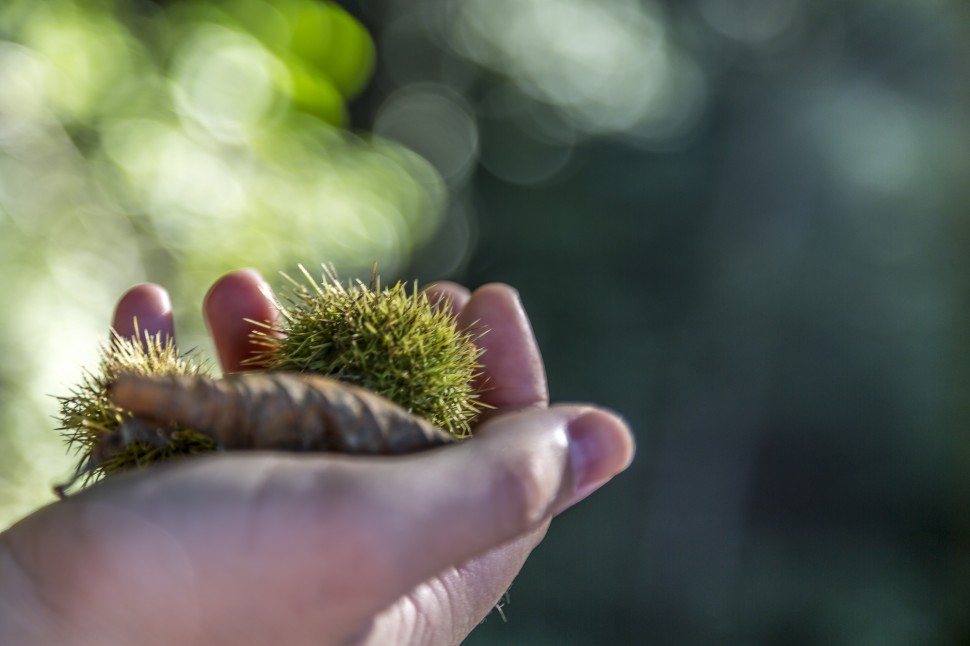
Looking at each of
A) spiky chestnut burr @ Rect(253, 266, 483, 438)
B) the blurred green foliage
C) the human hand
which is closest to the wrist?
the human hand

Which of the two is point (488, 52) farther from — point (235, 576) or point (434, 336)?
point (235, 576)

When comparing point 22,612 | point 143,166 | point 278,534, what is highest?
point 143,166

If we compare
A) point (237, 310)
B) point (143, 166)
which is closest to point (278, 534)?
point (237, 310)

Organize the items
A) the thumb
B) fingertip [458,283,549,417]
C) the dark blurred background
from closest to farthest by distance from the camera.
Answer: the thumb, fingertip [458,283,549,417], the dark blurred background

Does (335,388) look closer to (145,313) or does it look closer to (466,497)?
(466,497)

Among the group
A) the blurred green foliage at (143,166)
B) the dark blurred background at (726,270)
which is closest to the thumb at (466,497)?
the blurred green foliage at (143,166)

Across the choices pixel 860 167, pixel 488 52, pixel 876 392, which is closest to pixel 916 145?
pixel 860 167

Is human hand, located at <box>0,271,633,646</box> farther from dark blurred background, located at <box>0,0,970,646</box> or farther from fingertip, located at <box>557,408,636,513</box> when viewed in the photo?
dark blurred background, located at <box>0,0,970,646</box>
